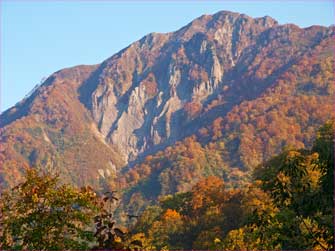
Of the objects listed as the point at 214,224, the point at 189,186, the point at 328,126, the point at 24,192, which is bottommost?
the point at 189,186

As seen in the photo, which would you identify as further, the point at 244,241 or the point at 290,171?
the point at 244,241

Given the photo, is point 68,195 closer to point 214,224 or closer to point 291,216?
point 291,216

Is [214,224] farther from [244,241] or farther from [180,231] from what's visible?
[244,241]

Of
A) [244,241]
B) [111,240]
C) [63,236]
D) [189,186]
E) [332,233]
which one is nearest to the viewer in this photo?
[111,240]

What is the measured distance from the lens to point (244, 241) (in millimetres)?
53250

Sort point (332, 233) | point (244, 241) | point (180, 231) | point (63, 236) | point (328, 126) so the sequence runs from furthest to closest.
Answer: point (180, 231) → point (328, 126) → point (244, 241) → point (63, 236) → point (332, 233)

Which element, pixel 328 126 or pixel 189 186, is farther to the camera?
pixel 189 186

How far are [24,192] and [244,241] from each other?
39.7 metres

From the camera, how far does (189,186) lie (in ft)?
627

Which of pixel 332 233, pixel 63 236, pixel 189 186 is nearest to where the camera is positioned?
pixel 332 233

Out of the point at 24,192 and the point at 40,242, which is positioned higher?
the point at 24,192

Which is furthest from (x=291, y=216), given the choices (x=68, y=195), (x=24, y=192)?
(x=24, y=192)

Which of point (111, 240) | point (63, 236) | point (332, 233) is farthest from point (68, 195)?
point (332, 233)

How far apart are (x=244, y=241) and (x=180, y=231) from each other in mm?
22831
